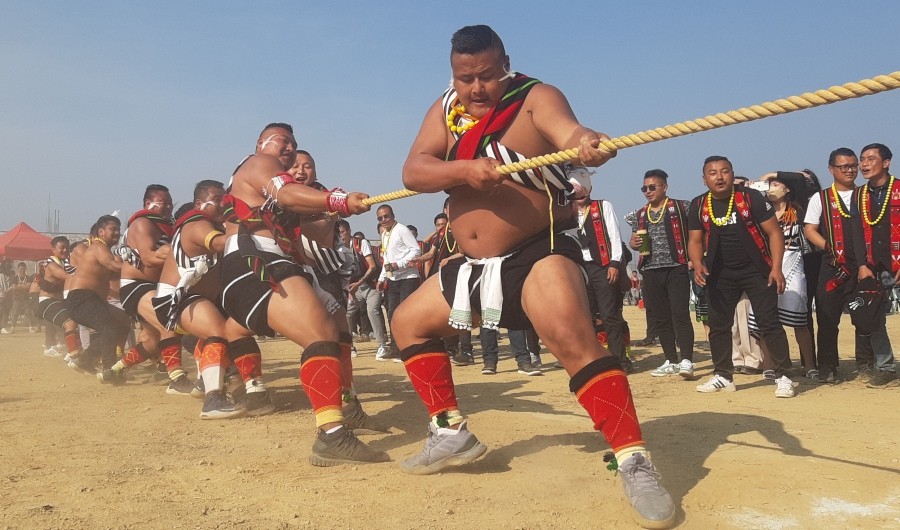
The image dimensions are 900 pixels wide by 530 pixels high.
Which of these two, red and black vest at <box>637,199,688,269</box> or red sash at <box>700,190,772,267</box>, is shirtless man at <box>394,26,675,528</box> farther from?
red and black vest at <box>637,199,688,269</box>

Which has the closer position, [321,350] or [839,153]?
[321,350]

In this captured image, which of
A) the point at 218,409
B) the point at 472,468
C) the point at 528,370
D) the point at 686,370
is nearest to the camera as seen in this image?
the point at 472,468

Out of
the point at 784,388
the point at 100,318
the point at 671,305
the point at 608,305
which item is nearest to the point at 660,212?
the point at 671,305

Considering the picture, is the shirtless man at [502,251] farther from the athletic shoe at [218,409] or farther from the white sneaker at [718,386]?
the white sneaker at [718,386]

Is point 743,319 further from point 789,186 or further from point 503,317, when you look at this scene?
point 503,317

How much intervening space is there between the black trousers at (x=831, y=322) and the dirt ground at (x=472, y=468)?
24.1 inches

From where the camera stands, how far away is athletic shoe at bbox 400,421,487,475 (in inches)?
132

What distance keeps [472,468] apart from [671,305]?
14.8 feet

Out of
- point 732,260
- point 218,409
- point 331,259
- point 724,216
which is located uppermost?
point 724,216

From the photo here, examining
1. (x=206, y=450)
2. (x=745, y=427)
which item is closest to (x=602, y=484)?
(x=745, y=427)

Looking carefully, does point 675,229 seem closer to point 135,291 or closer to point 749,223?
point 749,223

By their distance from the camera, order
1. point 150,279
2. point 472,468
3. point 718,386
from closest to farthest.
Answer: point 472,468
point 718,386
point 150,279

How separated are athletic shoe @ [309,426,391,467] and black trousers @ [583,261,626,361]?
4228 mm

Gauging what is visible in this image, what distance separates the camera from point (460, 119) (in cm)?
333
